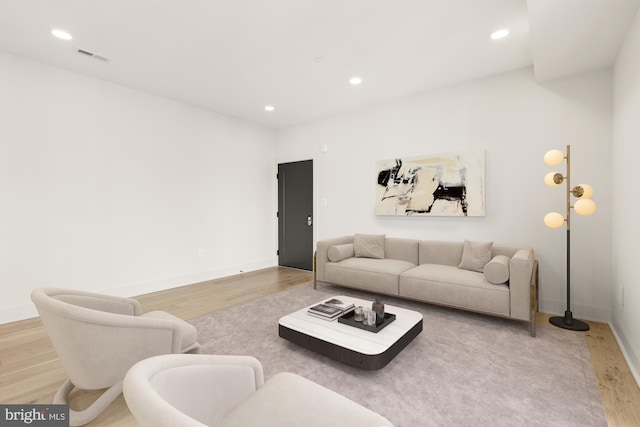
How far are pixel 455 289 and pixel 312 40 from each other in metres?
3.00

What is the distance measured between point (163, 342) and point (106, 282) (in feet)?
9.39

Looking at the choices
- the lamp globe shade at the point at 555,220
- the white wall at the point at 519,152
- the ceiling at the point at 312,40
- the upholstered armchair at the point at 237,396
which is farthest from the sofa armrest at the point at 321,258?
the upholstered armchair at the point at 237,396

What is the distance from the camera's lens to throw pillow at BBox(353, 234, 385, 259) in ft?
14.6

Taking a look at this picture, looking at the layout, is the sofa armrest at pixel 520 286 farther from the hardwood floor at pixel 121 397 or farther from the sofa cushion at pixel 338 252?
the sofa cushion at pixel 338 252

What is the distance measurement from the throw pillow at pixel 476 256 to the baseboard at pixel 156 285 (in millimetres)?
3781

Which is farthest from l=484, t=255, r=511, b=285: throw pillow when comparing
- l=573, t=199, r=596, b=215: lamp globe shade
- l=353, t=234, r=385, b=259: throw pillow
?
l=353, t=234, r=385, b=259: throw pillow

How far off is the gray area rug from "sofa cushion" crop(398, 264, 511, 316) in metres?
0.20

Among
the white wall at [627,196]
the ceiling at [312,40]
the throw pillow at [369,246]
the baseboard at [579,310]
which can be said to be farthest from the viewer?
the throw pillow at [369,246]

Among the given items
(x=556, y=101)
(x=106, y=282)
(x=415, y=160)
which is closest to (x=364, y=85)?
(x=415, y=160)

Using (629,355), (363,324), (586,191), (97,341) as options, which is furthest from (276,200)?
(629,355)

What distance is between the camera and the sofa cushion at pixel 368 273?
3.76m

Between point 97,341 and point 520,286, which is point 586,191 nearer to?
point 520,286

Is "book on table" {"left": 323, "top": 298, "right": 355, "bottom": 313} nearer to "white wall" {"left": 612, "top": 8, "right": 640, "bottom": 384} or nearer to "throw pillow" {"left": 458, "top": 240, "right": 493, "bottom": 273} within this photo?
"throw pillow" {"left": 458, "top": 240, "right": 493, "bottom": 273}

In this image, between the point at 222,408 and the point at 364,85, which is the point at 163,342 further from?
the point at 364,85
